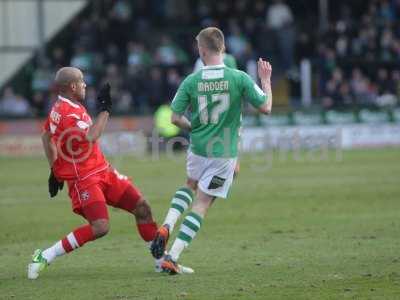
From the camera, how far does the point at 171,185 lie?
2014cm

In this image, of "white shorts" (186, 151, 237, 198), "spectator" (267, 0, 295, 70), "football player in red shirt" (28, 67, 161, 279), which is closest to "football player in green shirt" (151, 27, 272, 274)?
"white shorts" (186, 151, 237, 198)

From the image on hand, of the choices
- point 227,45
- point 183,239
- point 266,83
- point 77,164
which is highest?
point 227,45

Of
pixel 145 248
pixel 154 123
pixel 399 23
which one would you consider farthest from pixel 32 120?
pixel 145 248

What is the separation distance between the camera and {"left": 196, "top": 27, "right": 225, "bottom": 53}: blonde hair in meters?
9.69

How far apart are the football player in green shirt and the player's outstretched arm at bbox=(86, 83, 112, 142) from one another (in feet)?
2.30

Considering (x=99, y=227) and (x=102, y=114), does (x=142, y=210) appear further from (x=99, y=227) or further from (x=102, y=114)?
(x=102, y=114)

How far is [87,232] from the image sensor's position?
977 cm

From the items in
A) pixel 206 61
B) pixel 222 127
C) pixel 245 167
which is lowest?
pixel 245 167

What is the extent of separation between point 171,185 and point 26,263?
30.4ft

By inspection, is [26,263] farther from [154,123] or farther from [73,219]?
[154,123]

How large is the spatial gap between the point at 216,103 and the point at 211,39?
624 millimetres

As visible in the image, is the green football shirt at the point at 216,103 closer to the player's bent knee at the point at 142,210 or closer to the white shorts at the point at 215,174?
the white shorts at the point at 215,174

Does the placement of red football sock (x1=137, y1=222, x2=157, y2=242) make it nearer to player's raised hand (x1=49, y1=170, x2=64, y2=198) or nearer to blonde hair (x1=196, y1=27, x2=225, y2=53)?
player's raised hand (x1=49, y1=170, x2=64, y2=198)

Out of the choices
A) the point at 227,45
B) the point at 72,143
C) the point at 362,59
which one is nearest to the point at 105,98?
the point at 72,143
